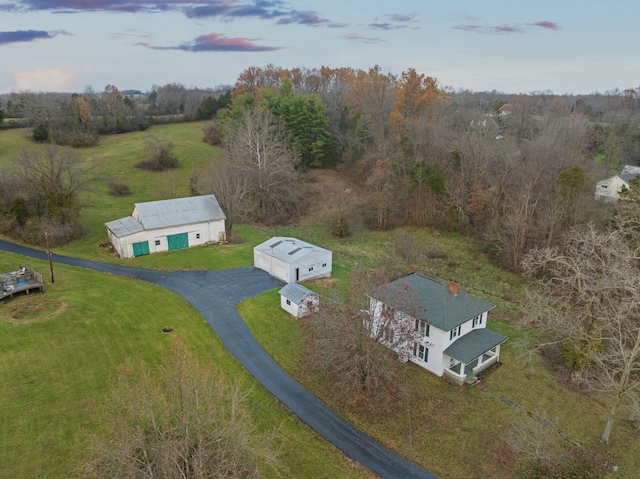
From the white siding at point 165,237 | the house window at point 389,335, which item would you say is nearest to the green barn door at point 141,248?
the white siding at point 165,237

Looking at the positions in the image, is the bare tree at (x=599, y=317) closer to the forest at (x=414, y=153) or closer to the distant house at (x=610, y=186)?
the forest at (x=414, y=153)

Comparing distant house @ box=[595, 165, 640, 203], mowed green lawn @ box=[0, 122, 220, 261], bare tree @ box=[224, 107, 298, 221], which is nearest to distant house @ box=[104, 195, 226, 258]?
mowed green lawn @ box=[0, 122, 220, 261]

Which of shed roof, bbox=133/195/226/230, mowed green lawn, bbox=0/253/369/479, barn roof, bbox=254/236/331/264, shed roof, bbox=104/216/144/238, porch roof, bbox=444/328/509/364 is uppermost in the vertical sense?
shed roof, bbox=133/195/226/230

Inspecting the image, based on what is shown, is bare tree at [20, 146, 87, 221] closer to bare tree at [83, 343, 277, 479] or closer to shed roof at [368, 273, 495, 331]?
shed roof at [368, 273, 495, 331]

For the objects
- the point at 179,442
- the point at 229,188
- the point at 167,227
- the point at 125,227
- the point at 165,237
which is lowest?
the point at 165,237

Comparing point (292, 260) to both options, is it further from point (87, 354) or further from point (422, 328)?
point (87, 354)

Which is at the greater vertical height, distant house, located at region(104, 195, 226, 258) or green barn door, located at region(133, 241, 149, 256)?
distant house, located at region(104, 195, 226, 258)

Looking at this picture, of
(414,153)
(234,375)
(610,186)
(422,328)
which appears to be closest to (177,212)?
(234,375)
